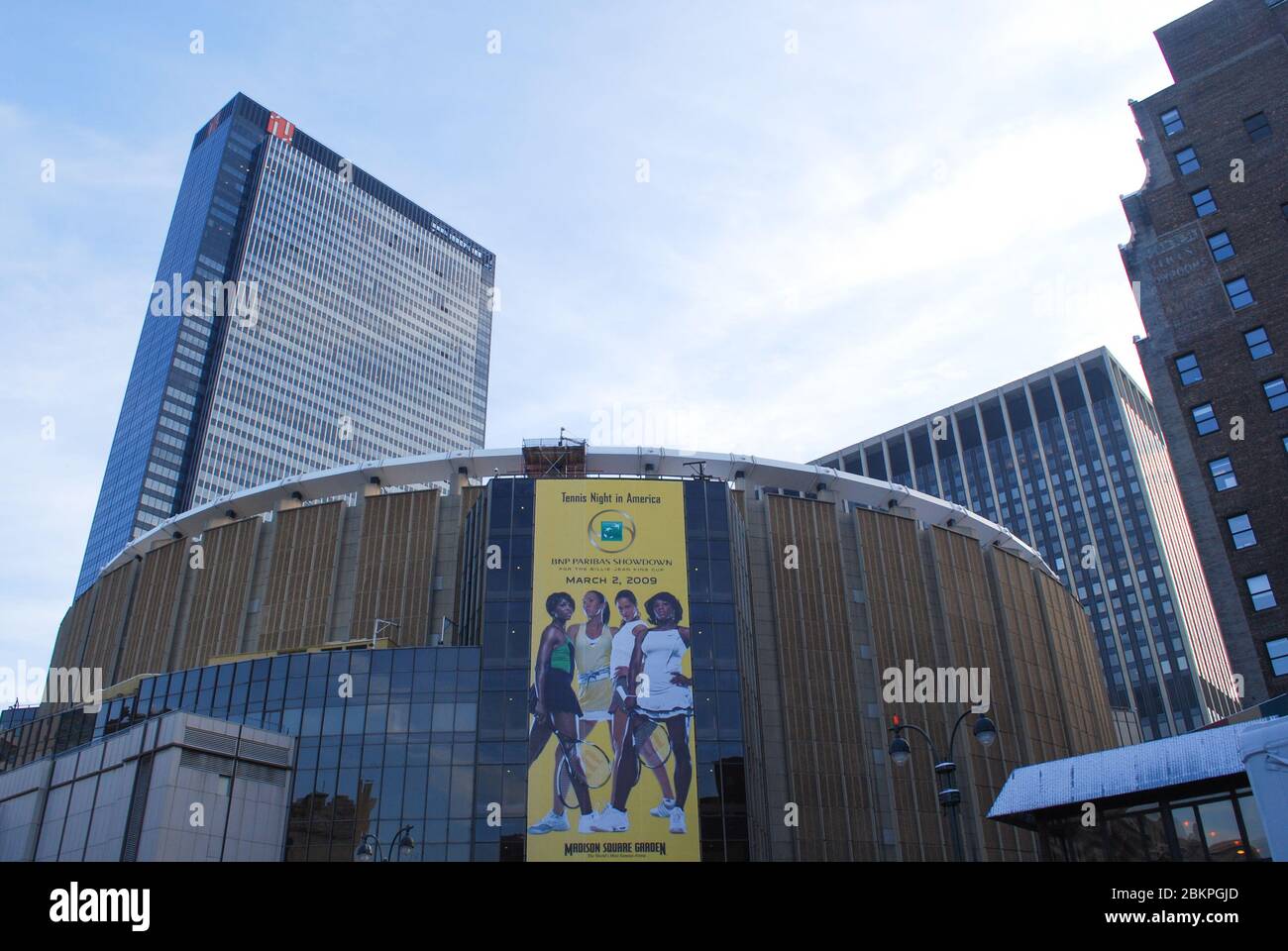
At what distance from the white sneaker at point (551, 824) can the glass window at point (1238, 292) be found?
43.5 m

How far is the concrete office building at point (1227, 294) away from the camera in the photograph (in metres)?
47.3

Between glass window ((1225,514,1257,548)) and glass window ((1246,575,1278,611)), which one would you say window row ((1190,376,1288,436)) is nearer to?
glass window ((1225,514,1257,548))

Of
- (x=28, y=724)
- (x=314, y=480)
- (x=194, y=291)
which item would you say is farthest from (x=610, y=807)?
(x=194, y=291)

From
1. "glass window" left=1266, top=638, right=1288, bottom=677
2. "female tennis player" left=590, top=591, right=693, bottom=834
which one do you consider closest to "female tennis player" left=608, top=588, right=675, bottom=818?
"female tennis player" left=590, top=591, right=693, bottom=834

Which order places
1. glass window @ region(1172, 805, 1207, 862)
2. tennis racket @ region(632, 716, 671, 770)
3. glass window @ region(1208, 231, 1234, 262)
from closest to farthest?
glass window @ region(1172, 805, 1207, 862)
tennis racket @ region(632, 716, 671, 770)
glass window @ region(1208, 231, 1234, 262)

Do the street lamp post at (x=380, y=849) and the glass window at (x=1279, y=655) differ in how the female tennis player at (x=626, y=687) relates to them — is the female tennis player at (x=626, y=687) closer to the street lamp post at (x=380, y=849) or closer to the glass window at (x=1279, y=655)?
the street lamp post at (x=380, y=849)

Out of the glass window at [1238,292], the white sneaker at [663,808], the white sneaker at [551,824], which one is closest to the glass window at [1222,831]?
the white sneaker at [663,808]

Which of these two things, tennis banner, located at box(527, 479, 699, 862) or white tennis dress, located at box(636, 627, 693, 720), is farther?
white tennis dress, located at box(636, 627, 693, 720)

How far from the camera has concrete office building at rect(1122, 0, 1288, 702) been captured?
155 ft

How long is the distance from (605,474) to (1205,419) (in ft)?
134

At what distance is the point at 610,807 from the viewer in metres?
50.8

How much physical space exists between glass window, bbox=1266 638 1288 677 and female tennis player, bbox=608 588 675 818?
28335 millimetres
